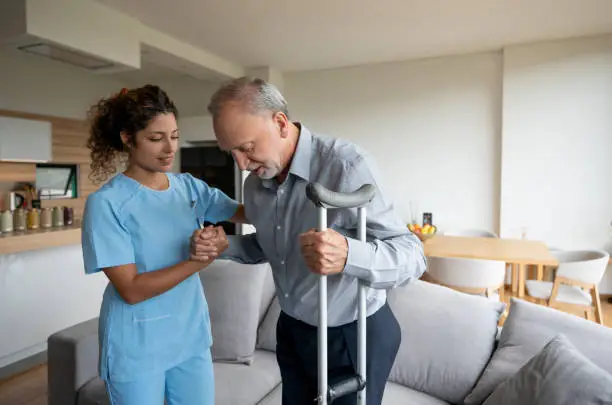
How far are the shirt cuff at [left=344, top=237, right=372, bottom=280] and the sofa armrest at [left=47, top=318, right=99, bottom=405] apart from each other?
148cm

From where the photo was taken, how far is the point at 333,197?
833 mm

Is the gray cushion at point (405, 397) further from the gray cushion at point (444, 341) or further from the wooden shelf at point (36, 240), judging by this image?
the wooden shelf at point (36, 240)

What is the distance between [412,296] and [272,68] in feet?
15.0

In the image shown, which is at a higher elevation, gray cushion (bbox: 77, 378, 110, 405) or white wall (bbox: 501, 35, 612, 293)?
white wall (bbox: 501, 35, 612, 293)

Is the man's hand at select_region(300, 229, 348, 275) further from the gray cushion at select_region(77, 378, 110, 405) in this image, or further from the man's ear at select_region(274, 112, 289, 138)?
the gray cushion at select_region(77, 378, 110, 405)

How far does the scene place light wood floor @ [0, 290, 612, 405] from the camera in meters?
2.61

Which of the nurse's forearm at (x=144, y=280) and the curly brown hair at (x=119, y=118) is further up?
the curly brown hair at (x=119, y=118)

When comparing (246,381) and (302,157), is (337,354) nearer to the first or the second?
(302,157)

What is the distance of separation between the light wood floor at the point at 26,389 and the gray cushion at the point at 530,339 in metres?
2.53

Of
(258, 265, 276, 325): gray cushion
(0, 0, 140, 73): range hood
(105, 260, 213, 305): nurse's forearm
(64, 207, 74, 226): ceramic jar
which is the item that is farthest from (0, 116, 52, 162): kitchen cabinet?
(105, 260, 213, 305): nurse's forearm

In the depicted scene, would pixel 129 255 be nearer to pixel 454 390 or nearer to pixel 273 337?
pixel 273 337

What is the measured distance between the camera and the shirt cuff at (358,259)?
88 centimetres

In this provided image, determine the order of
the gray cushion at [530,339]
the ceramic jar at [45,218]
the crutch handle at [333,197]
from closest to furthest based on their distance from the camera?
the crutch handle at [333,197]
the gray cushion at [530,339]
the ceramic jar at [45,218]

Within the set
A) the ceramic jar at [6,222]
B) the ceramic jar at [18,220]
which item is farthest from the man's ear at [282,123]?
the ceramic jar at [18,220]
